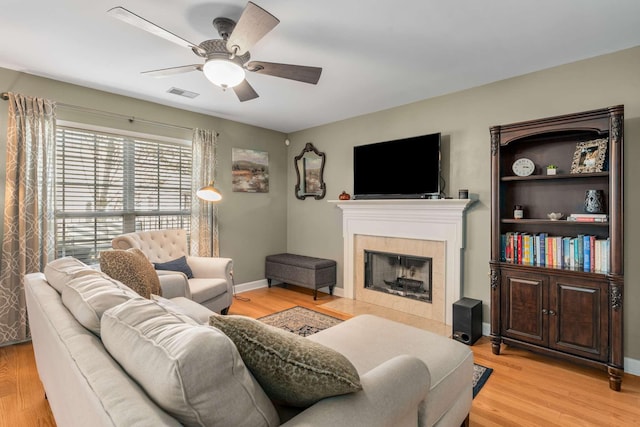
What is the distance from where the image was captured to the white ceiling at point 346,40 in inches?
82.0

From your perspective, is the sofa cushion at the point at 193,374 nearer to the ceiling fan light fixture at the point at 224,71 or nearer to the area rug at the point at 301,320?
the ceiling fan light fixture at the point at 224,71

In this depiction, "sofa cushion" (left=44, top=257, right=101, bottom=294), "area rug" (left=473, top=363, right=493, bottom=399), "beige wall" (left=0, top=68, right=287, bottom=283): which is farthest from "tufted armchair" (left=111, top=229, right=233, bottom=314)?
"area rug" (left=473, top=363, right=493, bottom=399)

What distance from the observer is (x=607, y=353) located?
2373 millimetres

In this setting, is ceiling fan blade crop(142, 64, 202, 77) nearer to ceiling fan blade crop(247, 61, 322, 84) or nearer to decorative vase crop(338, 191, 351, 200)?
ceiling fan blade crop(247, 61, 322, 84)

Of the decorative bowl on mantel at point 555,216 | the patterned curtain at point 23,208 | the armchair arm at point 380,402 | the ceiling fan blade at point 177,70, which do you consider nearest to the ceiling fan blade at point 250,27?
the ceiling fan blade at point 177,70

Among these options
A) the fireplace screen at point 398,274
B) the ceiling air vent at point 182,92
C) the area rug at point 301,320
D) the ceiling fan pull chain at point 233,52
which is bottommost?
the area rug at point 301,320

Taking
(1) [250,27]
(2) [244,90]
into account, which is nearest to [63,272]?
(1) [250,27]

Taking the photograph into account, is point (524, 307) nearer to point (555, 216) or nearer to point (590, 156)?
point (555, 216)

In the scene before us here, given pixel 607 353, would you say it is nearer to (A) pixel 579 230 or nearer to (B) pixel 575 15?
(A) pixel 579 230

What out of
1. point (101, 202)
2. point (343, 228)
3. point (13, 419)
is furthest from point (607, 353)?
point (101, 202)

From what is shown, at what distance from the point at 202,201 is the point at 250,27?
9.33 ft

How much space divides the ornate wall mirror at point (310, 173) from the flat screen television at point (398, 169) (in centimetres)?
71

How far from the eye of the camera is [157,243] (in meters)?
3.68

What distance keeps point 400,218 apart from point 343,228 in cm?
89
